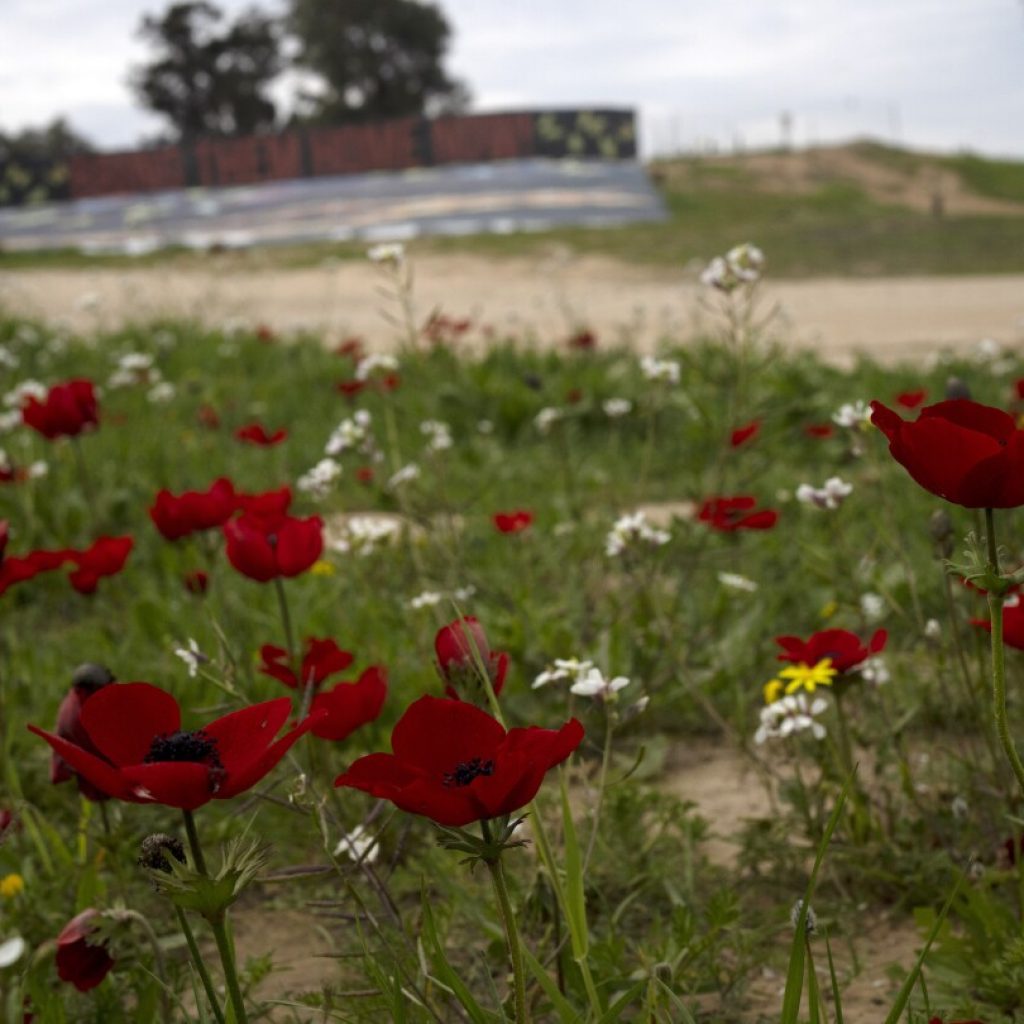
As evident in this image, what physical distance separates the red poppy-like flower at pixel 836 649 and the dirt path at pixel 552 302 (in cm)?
511

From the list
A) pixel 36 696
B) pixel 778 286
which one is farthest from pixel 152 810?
pixel 778 286

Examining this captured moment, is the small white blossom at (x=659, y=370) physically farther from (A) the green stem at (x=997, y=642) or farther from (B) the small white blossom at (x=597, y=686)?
(A) the green stem at (x=997, y=642)

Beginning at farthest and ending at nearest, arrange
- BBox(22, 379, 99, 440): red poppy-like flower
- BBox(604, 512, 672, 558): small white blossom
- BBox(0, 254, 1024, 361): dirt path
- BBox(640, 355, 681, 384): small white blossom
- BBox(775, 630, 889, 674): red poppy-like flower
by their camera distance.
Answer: BBox(0, 254, 1024, 361): dirt path, BBox(22, 379, 99, 440): red poppy-like flower, BBox(640, 355, 681, 384): small white blossom, BBox(604, 512, 672, 558): small white blossom, BBox(775, 630, 889, 674): red poppy-like flower

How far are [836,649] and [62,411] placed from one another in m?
1.92

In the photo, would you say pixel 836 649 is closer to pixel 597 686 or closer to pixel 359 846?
pixel 597 686

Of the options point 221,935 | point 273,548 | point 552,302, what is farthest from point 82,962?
point 552,302

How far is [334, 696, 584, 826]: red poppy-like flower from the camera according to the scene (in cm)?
101

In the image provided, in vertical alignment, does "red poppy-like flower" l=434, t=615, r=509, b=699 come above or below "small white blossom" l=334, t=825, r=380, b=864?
above

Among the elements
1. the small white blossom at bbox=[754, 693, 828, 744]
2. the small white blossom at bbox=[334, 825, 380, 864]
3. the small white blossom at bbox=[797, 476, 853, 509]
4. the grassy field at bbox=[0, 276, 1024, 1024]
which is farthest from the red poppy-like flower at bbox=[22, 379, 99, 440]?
the small white blossom at bbox=[754, 693, 828, 744]

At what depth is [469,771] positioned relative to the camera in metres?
1.10

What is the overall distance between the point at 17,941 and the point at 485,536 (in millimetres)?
3662

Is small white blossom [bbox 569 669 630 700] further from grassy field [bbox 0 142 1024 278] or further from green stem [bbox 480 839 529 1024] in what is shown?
grassy field [bbox 0 142 1024 278]

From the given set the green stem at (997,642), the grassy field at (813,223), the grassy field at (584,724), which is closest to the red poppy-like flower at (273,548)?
the grassy field at (584,724)

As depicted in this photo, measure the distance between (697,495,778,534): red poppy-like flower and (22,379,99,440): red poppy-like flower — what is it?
1.41 m
